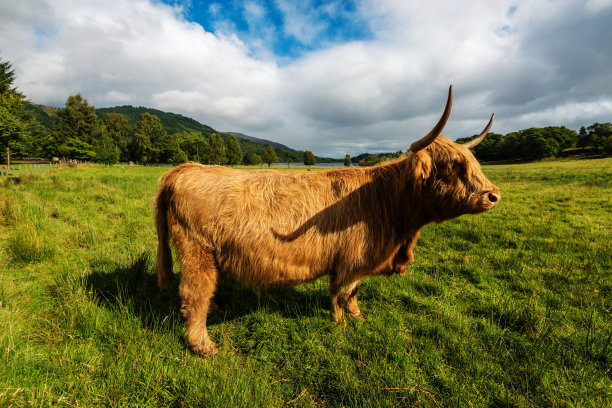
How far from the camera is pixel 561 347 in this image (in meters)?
2.45

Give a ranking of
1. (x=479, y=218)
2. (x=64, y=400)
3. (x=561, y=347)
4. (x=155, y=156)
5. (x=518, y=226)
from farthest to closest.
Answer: (x=155, y=156), (x=479, y=218), (x=518, y=226), (x=561, y=347), (x=64, y=400)

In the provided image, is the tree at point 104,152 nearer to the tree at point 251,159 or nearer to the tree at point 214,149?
the tree at point 214,149

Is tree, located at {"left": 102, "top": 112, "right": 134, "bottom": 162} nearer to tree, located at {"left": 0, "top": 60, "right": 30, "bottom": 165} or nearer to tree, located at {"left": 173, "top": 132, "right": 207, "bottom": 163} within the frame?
tree, located at {"left": 173, "top": 132, "right": 207, "bottom": 163}

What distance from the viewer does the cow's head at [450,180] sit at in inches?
98.7

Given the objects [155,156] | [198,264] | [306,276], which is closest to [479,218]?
[306,276]

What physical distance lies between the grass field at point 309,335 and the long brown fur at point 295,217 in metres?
0.62

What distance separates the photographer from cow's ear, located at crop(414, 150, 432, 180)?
8.57 feet

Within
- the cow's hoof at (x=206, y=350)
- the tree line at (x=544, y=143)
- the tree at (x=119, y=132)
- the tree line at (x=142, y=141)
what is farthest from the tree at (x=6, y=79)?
the tree line at (x=544, y=143)

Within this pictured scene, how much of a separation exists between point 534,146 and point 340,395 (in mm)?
91229

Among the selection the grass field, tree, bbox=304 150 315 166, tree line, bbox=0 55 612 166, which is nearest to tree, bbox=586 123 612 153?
tree line, bbox=0 55 612 166

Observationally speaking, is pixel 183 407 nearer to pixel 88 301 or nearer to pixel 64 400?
pixel 64 400

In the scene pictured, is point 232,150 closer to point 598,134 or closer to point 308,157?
point 308,157

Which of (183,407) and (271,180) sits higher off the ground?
(271,180)

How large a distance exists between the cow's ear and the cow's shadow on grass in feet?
7.23
